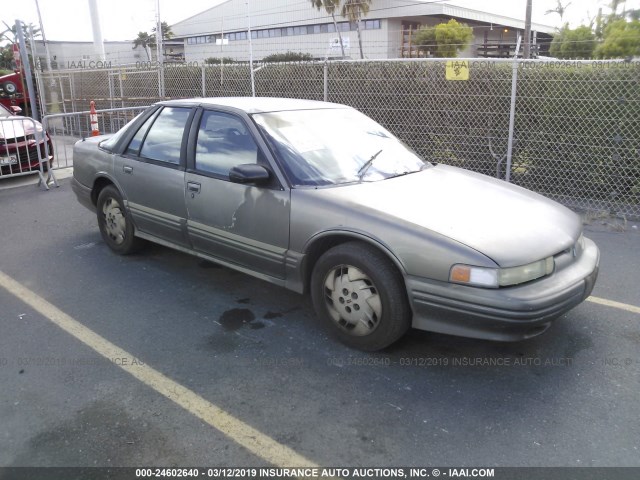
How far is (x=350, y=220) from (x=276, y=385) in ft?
3.58

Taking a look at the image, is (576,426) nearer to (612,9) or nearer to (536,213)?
(536,213)

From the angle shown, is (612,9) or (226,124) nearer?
(226,124)

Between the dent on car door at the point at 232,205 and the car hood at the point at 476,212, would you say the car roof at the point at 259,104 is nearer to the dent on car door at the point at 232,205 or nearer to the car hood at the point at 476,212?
the dent on car door at the point at 232,205

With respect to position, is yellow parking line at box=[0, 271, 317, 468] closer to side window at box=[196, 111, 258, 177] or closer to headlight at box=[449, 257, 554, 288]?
headlight at box=[449, 257, 554, 288]

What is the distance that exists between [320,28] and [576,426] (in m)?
44.0

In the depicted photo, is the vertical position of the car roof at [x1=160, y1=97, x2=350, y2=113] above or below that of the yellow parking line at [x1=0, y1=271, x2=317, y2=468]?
above

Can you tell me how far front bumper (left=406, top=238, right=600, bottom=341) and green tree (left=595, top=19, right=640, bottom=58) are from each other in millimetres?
23929

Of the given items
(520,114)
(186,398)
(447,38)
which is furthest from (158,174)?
(447,38)

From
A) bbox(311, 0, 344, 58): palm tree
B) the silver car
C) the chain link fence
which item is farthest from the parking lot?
bbox(311, 0, 344, 58): palm tree

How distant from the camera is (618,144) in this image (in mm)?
6961

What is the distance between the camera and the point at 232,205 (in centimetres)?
405

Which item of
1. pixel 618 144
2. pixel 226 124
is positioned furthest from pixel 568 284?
pixel 618 144

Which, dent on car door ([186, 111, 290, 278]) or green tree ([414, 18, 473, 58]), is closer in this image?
dent on car door ([186, 111, 290, 278])

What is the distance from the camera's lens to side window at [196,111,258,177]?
406 cm
